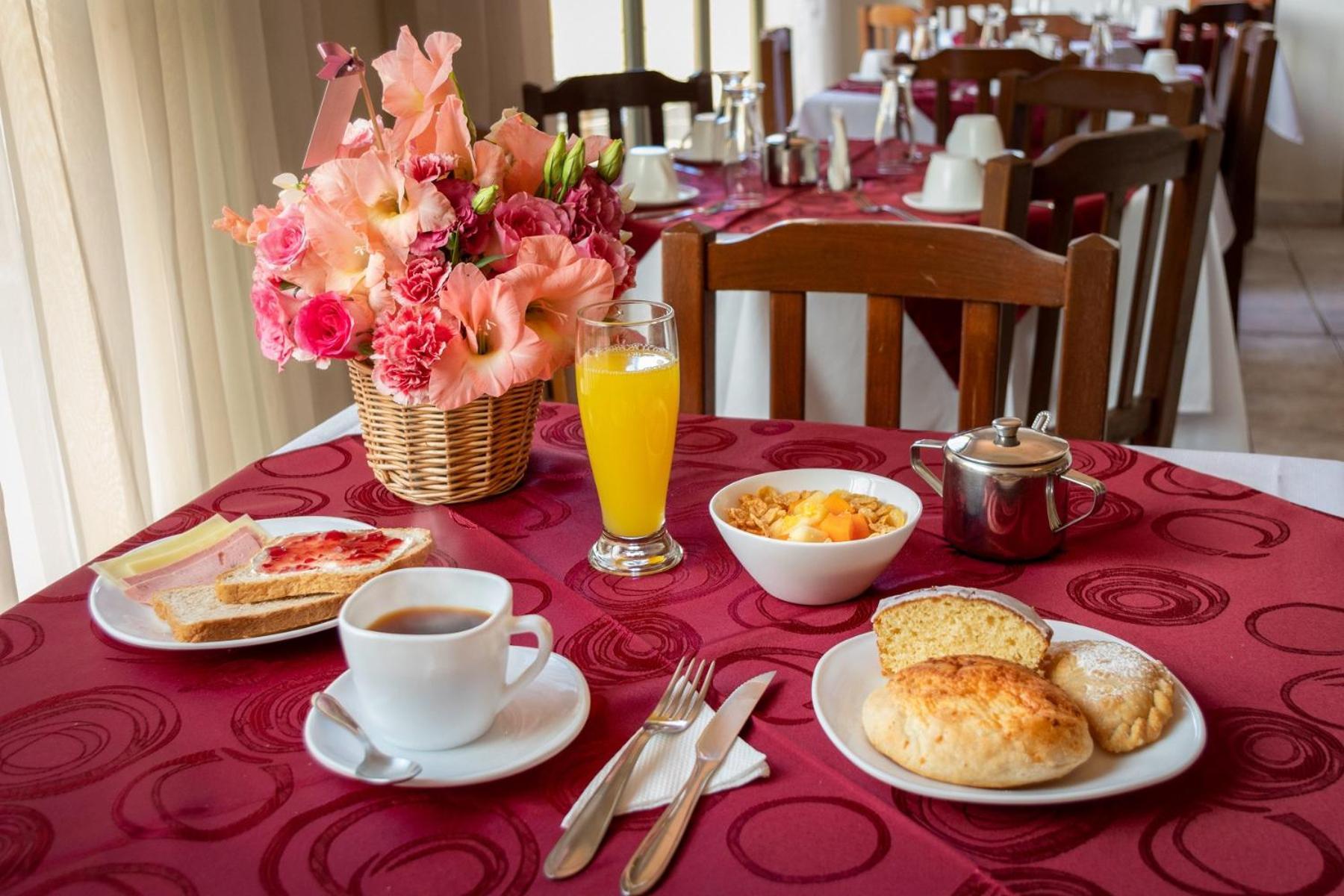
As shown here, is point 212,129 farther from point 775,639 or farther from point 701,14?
point 701,14

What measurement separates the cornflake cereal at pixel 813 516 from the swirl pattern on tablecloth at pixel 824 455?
0.16 meters

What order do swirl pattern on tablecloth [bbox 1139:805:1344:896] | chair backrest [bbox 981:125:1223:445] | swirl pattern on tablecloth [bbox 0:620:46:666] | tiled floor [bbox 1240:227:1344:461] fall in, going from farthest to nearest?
tiled floor [bbox 1240:227:1344:461] → chair backrest [bbox 981:125:1223:445] → swirl pattern on tablecloth [bbox 0:620:46:666] → swirl pattern on tablecloth [bbox 1139:805:1344:896]

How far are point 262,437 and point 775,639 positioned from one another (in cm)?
157

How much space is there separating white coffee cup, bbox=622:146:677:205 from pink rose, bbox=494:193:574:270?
4.23 feet

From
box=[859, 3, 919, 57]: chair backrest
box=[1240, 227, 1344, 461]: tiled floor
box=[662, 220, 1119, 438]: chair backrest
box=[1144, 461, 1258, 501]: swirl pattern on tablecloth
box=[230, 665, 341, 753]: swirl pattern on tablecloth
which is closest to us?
box=[230, 665, 341, 753]: swirl pattern on tablecloth

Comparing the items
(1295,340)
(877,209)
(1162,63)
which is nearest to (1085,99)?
(877,209)

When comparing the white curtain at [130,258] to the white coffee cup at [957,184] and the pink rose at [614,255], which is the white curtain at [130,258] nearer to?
the pink rose at [614,255]

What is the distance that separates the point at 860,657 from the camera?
729mm

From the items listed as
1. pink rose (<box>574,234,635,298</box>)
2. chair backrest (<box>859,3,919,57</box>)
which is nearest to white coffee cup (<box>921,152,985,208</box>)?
pink rose (<box>574,234,635,298</box>)

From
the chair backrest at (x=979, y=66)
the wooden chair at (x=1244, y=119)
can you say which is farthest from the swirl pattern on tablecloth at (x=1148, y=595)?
the wooden chair at (x=1244, y=119)

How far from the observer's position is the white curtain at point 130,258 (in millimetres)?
1666

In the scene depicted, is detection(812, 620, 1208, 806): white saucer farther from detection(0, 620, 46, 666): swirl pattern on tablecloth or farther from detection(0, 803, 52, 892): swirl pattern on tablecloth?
detection(0, 620, 46, 666): swirl pattern on tablecloth

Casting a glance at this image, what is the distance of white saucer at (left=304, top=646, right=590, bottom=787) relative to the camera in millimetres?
625

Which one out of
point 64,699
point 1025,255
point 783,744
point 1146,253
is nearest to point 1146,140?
point 1146,253
